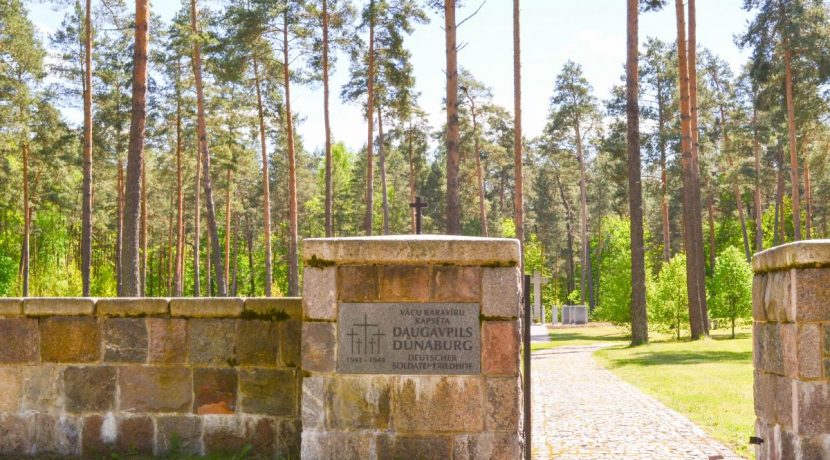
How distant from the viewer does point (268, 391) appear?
19.7ft

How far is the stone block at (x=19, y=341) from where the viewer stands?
611 centimetres

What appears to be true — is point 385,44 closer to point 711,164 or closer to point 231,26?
point 231,26

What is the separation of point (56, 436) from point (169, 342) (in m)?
1.12

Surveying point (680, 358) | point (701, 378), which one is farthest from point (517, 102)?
point (701, 378)

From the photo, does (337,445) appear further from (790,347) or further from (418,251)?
(790,347)

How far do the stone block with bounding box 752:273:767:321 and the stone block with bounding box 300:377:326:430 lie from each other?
307 cm

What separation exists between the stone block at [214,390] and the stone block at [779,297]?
380 cm

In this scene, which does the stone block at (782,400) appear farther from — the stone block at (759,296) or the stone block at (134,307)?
the stone block at (134,307)

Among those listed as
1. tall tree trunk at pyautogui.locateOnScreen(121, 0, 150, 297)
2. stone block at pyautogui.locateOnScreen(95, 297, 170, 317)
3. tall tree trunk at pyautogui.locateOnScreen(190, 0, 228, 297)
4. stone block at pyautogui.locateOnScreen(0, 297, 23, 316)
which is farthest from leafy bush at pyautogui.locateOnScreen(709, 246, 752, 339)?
stone block at pyautogui.locateOnScreen(0, 297, 23, 316)

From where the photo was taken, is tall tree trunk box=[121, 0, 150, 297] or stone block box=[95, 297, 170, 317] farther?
tall tree trunk box=[121, 0, 150, 297]

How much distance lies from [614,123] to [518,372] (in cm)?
3186

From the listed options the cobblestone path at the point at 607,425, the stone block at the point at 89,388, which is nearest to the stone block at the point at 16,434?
the stone block at the point at 89,388

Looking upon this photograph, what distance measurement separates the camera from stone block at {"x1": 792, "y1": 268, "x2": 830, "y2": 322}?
491cm

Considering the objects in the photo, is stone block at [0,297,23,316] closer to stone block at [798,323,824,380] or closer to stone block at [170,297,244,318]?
stone block at [170,297,244,318]
